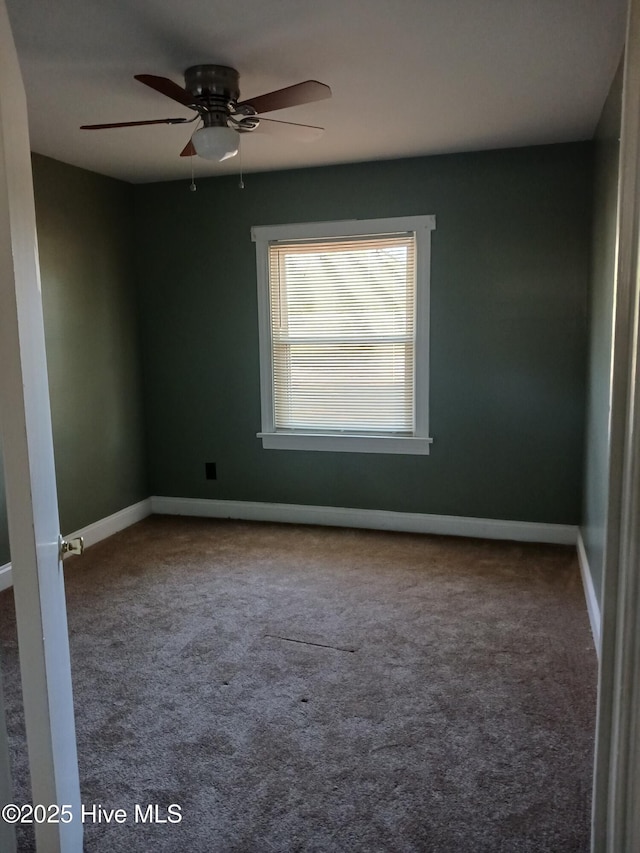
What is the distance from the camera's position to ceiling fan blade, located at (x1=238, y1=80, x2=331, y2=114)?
7.77ft

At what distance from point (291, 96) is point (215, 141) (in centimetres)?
36

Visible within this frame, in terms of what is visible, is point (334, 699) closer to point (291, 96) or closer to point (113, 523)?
point (291, 96)

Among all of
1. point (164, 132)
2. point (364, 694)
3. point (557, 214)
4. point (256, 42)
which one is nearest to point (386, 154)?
point (557, 214)

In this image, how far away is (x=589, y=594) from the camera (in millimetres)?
3180

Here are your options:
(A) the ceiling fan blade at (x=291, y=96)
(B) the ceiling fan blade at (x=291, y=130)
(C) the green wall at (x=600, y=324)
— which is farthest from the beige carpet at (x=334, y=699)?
(B) the ceiling fan blade at (x=291, y=130)

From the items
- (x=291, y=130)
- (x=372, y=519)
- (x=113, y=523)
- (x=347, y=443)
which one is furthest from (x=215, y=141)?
(x=113, y=523)

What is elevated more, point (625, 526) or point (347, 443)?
point (625, 526)

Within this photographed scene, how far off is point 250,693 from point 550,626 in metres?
1.46

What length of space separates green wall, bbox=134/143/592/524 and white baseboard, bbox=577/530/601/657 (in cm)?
40

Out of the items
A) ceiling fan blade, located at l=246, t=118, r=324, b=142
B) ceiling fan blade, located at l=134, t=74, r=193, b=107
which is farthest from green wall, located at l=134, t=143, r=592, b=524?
ceiling fan blade, located at l=134, t=74, r=193, b=107

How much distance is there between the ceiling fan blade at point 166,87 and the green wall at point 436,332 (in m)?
→ 1.84

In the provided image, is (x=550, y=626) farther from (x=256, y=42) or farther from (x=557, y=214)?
(x=256, y=42)

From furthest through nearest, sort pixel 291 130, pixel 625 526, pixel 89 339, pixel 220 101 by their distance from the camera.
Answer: pixel 89 339 < pixel 291 130 < pixel 220 101 < pixel 625 526

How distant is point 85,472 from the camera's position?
4.25 meters
